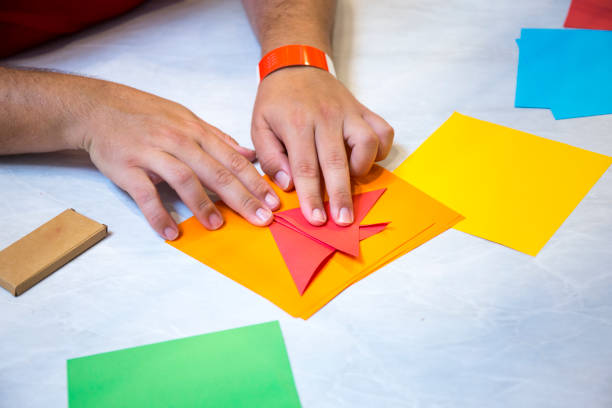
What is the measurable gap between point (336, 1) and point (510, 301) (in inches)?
33.1

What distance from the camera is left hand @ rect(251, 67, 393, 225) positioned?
0.66m

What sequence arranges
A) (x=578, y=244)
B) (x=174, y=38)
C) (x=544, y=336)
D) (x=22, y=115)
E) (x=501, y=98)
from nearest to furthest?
(x=544, y=336) < (x=578, y=244) < (x=22, y=115) < (x=501, y=98) < (x=174, y=38)

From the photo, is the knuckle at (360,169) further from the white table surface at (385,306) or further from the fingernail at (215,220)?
the fingernail at (215,220)

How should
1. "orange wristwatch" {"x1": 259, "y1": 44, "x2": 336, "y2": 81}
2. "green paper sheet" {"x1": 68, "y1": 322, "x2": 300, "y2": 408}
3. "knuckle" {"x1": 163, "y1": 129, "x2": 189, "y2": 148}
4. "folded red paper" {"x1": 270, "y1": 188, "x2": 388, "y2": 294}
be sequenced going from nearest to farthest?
"green paper sheet" {"x1": 68, "y1": 322, "x2": 300, "y2": 408} → "folded red paper" {"x1": 270, "y1": 188, "x2": 388, "y2": 294} → "knuckle" {"x1": 163, "y1": 129, "x2": 189, "y2": 148} → "orange wristwatch" {"x1": 259, "y1": 44, "x2": 336, "y2": 81}

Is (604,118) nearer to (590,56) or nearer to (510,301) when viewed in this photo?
(590,56)

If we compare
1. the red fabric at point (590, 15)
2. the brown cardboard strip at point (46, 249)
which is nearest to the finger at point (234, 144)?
the brown cardboard strip at point (46, 249)

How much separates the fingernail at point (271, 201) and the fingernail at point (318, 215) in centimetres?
6

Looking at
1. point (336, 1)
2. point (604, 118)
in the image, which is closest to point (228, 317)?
point (604, 118)

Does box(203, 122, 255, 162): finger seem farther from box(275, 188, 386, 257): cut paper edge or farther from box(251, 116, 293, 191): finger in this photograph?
box(275, 188, 386, 257): cut paper edge

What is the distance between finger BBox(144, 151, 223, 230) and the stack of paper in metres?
0.58

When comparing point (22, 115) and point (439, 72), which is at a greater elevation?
point (22, 115)

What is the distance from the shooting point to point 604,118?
0.83 meters

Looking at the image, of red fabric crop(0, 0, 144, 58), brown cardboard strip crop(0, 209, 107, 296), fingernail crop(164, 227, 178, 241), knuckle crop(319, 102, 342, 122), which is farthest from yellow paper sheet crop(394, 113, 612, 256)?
red fabric crop(0, 0, 144, 58)

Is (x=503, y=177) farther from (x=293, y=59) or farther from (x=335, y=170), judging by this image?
(x=293, y=59)
